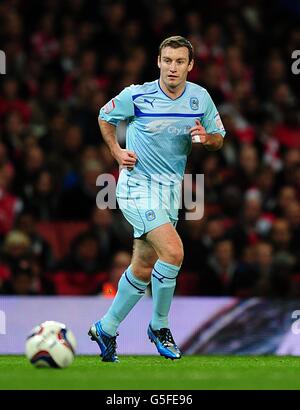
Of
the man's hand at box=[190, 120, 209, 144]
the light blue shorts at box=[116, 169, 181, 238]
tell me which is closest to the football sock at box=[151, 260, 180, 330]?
the light blue shorts at box=[116, 169, 181, 238]

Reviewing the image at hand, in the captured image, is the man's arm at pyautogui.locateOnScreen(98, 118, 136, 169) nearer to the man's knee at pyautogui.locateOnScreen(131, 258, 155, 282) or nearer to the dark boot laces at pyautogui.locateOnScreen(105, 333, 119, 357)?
the man's knee at pyautogui.locateOnScreen(131, 258, 155, 282)

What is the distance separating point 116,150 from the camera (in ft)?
28.5

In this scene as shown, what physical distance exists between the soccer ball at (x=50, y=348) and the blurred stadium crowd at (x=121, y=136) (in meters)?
3.28

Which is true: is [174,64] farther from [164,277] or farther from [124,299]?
[124,299]

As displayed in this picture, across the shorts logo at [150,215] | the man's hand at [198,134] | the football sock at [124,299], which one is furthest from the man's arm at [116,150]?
the football sock at [124,299]

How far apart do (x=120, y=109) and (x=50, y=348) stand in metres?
1.98

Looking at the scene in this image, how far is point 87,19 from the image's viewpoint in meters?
15.5

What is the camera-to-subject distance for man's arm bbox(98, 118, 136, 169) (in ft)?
28.3

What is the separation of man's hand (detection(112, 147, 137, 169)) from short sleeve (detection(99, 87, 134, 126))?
Answer: 0.82 ft

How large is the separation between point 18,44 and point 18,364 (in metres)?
6.71

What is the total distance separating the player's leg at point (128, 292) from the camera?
344 inches

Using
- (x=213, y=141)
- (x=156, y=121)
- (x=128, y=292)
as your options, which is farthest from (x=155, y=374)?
(x=156, y=121)
